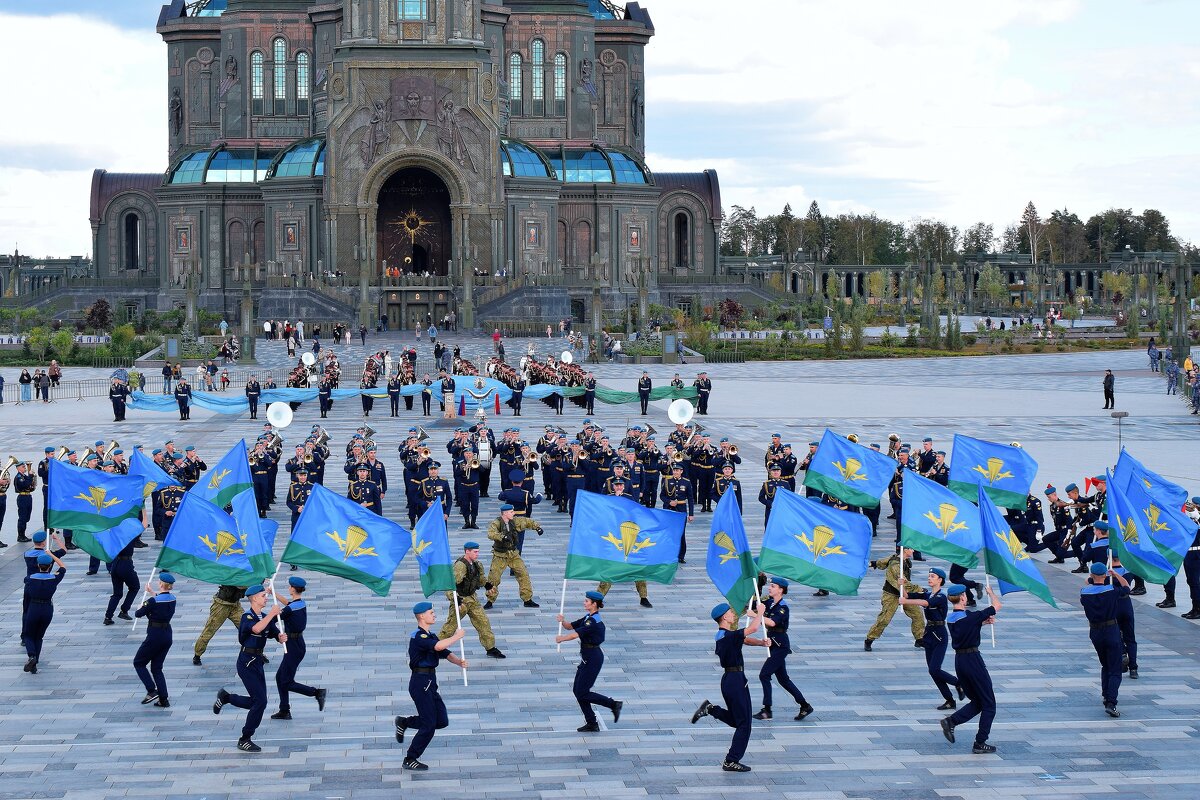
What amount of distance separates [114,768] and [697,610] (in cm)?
906

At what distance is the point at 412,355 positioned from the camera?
53469mm

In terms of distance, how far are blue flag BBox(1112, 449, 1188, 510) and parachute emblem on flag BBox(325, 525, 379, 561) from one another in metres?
9.60

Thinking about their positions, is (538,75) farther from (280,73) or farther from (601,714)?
(601,714)

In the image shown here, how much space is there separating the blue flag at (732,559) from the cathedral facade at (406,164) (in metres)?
65.5

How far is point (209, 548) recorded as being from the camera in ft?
61.0

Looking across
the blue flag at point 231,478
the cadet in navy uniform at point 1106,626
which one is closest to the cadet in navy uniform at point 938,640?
the cadet in navy uniform at point 1106,626

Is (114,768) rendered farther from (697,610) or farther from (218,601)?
(697,610)

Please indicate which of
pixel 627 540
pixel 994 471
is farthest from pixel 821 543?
pixel 994 471

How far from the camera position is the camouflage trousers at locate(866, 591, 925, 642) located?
19.2m

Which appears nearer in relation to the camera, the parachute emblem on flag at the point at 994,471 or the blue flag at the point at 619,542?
the blue flag at the point at 619,542

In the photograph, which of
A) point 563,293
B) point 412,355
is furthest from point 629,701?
point 563,293

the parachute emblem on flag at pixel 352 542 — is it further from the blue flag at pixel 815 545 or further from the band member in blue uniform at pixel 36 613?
the blue flag at pixel 815 545

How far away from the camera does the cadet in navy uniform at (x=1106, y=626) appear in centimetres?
1678

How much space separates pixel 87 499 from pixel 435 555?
593 centimetres
